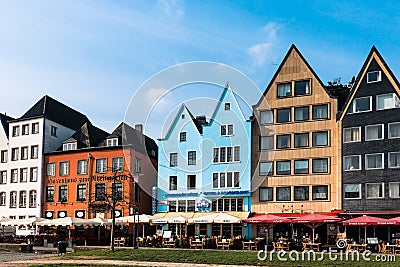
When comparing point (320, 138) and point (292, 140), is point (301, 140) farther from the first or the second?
point (320, 138)

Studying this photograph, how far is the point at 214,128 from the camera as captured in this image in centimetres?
5756

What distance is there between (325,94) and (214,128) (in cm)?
1128

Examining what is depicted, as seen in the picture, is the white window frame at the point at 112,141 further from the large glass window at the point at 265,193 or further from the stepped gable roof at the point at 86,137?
the large glass window at the point at 265,193

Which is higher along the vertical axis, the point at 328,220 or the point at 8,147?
the point at 8,147

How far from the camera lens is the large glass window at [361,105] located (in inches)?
2012

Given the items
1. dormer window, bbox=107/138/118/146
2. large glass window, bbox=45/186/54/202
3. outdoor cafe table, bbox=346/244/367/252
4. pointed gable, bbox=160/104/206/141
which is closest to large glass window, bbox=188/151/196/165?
pointed gable, bbox=160/104/206/141

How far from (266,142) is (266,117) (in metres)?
2.42

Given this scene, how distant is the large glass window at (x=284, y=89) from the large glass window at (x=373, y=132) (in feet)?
27.0

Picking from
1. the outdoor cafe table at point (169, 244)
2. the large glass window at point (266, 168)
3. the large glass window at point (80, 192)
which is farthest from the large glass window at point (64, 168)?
the large glass window at point (266, 168)

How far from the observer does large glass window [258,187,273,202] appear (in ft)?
178

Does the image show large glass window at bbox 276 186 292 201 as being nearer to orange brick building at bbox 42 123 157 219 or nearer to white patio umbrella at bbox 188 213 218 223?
white patio umbrella at bbox 188 213 218 223

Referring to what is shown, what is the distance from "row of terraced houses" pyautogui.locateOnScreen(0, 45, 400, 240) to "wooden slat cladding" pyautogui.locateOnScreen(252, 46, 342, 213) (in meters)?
0.09

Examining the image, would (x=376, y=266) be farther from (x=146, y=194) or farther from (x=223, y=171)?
(x=146, y=194)

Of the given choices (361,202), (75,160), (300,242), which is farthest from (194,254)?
(75,160)
